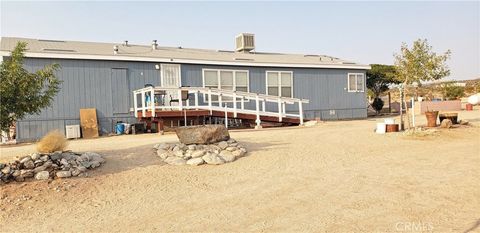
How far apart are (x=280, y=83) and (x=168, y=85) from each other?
5649mm

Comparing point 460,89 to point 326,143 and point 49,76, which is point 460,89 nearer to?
point 326,143

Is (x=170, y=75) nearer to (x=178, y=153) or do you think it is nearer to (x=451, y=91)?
(x=178, y=153)

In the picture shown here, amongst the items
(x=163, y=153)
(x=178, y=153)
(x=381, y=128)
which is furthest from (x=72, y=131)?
(x=381, y=128)

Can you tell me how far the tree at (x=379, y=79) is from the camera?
3244 cm

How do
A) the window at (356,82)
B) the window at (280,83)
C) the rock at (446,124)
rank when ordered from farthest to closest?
the window at (356,82) → the window at (280,83) → the rock at (446,124)

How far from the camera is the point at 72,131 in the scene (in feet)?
47.5

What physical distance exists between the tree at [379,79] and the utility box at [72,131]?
2455cm

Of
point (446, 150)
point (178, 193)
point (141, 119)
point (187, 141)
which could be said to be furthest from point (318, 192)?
point (141, 119)

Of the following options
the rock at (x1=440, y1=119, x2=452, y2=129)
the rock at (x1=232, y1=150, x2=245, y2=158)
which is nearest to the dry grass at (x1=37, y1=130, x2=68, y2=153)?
the rock at (x1=232, y1=150, x2=245, y2=158)

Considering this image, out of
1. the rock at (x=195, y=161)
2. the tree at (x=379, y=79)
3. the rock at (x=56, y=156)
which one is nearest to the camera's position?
the rock at (x=56, y=156)

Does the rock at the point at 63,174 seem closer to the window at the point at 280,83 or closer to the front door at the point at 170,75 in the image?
the front door at the point at 170,75

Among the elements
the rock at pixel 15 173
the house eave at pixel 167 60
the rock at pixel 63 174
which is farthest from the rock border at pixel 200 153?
the house eave at pixel 167 60

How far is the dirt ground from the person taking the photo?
4.97 m

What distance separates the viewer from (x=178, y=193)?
6.38m
